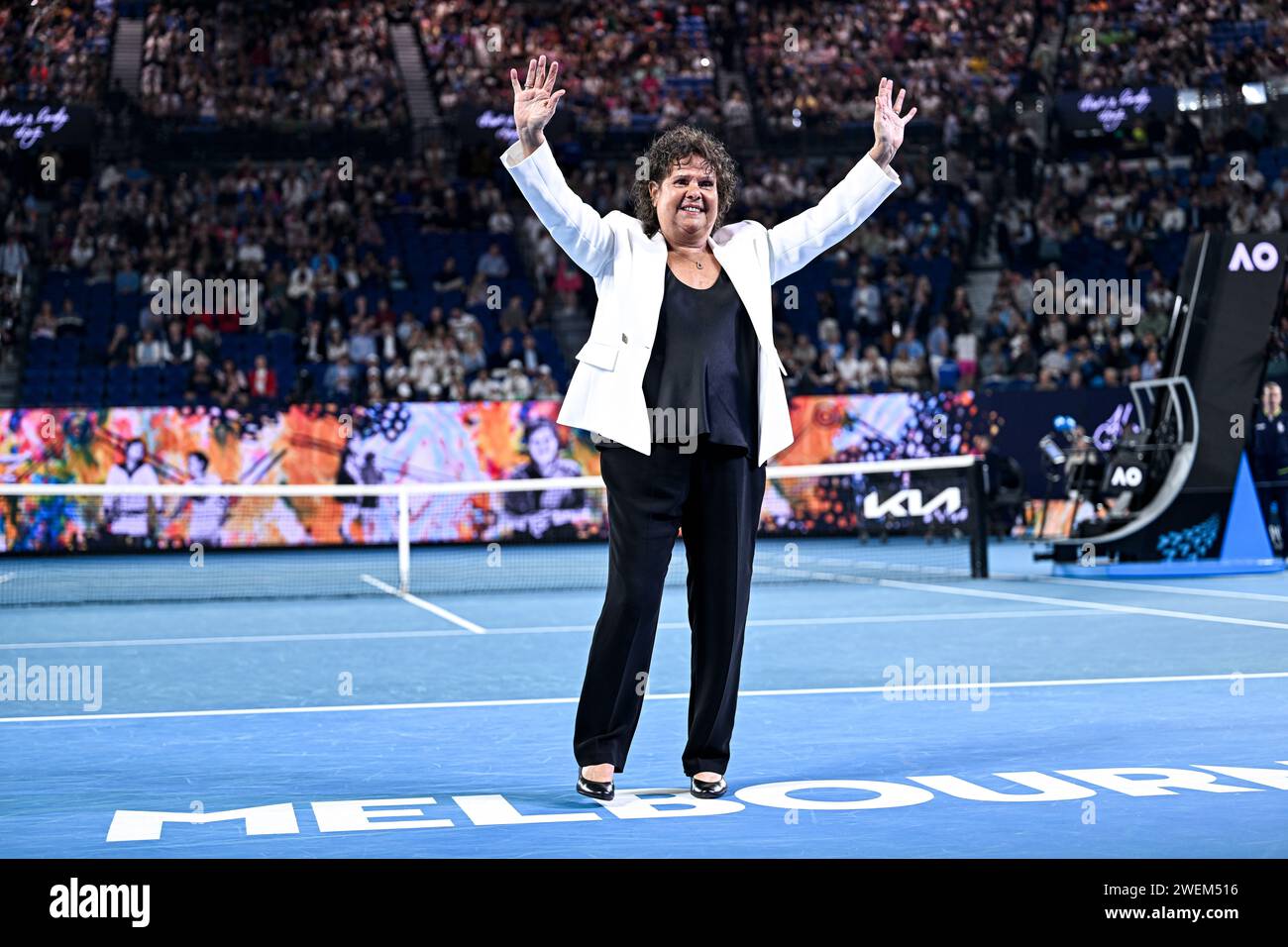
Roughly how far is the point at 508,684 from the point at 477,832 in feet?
13.7

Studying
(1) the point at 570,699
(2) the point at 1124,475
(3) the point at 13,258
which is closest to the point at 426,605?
(1) the point at 570,699

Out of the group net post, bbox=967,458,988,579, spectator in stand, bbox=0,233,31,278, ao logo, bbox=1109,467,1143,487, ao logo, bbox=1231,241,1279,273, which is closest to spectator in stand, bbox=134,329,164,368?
spectator in stand, bbox=0,233,31,278

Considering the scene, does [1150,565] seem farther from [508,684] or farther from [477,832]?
[477,832]

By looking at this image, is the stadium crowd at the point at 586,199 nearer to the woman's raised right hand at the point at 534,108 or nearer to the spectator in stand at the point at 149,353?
the spectator in stand at the point at 149,353

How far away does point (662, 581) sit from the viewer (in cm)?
542

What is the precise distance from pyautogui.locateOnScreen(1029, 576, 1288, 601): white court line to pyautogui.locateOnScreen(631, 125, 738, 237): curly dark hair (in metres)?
9.53

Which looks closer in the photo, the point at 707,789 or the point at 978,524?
the point at 707,789

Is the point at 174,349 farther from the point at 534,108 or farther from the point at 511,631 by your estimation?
the point at 534,108

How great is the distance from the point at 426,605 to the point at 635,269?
397 inches

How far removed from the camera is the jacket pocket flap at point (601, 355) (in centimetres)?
530

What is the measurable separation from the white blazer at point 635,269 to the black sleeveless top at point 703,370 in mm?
45

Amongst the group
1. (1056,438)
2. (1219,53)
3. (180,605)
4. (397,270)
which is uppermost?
(1219,53)

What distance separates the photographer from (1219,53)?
109 feet
